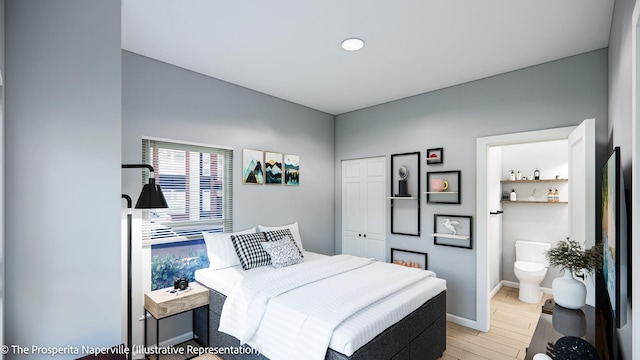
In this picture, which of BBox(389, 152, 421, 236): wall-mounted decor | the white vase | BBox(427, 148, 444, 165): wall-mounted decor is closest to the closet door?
BBox(389, 152, 421, 236): wall-mounted decor

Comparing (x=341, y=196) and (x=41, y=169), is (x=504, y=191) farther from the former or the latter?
(x=41, y=169)

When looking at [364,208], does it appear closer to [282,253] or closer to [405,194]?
[405,194]

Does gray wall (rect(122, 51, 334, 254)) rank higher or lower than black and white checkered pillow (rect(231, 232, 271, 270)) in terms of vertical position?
higher

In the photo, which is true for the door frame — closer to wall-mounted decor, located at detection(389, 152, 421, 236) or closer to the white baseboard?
the white baseboard

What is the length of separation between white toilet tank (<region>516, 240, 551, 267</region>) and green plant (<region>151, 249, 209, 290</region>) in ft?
14.1

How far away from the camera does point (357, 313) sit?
81.3 inches

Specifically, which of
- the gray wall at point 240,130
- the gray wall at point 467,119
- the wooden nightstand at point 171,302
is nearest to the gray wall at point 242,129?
the gray wall at point 240,130

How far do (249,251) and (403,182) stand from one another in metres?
2.01

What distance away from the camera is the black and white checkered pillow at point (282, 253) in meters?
3.13

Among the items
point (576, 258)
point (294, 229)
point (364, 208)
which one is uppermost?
point (364, 208)

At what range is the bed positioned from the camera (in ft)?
6.28

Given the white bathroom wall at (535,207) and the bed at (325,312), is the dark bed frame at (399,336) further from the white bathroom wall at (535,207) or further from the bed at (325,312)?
the white bathroom wall at (535,207)

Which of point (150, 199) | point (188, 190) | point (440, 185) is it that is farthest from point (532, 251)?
point (150, 199)

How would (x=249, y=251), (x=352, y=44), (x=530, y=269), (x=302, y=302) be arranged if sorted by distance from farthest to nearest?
(x=530, y=269) < (x=249, y=251) < (x=352, y=44) < (x=302, y=302)
